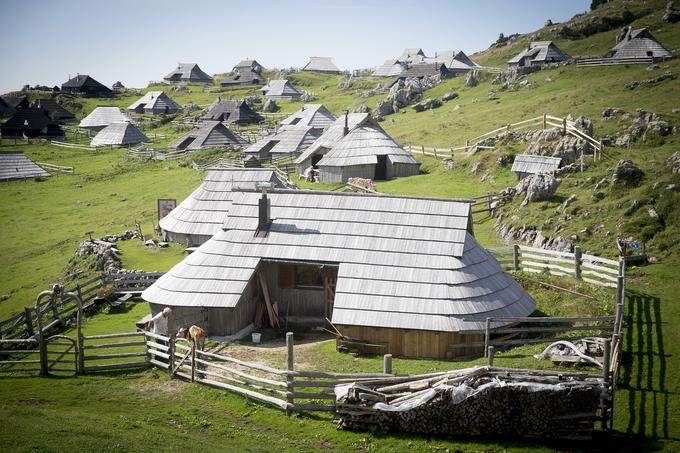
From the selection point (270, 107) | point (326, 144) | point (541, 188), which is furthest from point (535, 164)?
point (270, 107)

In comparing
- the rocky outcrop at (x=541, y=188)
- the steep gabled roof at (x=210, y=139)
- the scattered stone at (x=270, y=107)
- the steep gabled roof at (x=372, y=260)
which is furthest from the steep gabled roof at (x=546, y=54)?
the steep gabled roof at (x=372, y=260)

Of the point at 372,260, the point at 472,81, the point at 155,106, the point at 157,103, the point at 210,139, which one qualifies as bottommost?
the point at 372,260

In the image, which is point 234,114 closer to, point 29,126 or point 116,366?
point 29,126

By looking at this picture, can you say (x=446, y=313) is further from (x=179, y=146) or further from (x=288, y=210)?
(x=179, y=146)

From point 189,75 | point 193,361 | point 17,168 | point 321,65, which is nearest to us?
point 193,361

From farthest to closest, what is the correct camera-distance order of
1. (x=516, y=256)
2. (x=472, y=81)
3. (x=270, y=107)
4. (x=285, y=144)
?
(x=270, y=107) → (x=472, y=81) → (x=285, y=144) → (x=516, y=256)

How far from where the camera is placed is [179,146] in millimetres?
72938

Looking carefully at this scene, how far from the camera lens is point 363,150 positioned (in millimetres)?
49375

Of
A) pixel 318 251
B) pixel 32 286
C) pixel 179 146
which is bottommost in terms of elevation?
pixel 32 286

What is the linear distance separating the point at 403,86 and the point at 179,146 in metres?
36.8

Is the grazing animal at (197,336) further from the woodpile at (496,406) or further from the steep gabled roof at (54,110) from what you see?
the steep gabled roof at (54,110)

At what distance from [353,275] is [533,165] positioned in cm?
2285

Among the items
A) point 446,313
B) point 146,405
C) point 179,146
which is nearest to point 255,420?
point 146,405

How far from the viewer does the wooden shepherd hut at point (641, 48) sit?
6969cm
